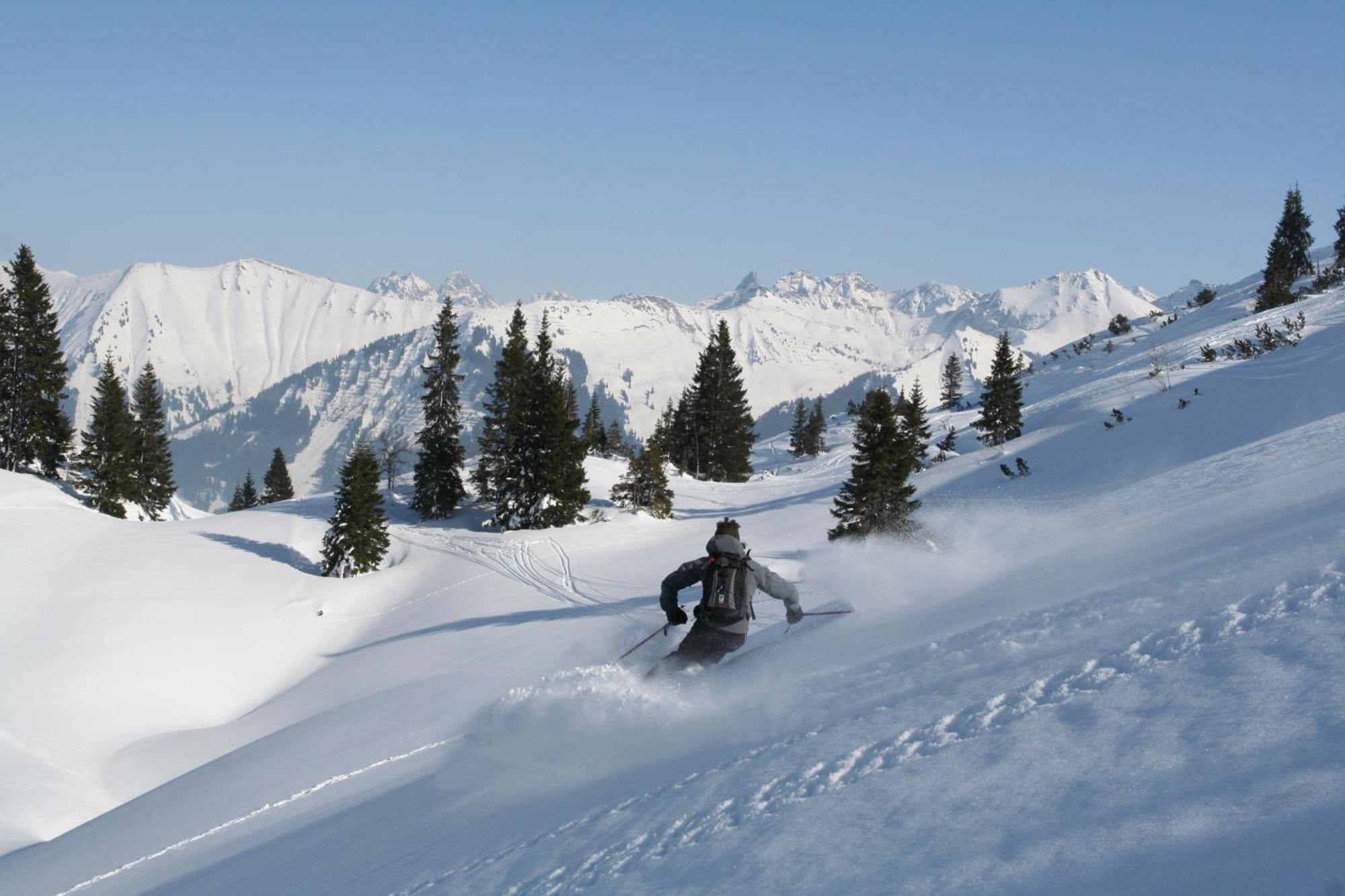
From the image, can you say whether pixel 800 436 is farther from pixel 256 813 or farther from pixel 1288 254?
pixel 256 813

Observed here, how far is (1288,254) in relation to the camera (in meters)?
47.7

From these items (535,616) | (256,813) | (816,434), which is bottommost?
(535,616)

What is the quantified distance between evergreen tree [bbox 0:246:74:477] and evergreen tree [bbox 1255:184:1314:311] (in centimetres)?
6435

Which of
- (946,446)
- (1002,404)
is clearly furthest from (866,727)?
(946,446)

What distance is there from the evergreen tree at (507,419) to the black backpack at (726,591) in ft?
106

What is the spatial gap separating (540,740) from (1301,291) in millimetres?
42443

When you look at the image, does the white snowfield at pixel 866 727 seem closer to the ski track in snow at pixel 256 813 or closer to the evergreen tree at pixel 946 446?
the ski track in snow at pixel 256 813

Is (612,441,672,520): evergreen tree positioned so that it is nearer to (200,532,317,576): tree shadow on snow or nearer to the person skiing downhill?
(200,532,317,576): tree shadow on snow

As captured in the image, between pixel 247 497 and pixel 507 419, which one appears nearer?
pixel 507 419

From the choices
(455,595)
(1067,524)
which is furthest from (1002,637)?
(455,595)

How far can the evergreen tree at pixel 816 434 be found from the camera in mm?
71750

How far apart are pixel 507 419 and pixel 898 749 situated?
38178 millimetres

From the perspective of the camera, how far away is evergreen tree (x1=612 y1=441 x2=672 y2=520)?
39531mm

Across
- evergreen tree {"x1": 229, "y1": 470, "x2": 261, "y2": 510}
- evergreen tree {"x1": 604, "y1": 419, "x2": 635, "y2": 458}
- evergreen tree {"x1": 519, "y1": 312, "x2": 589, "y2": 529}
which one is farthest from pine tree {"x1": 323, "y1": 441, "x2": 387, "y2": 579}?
evergreen tree {"x1": 229, "y1": 470, "x2": 261, "y2": 510}
